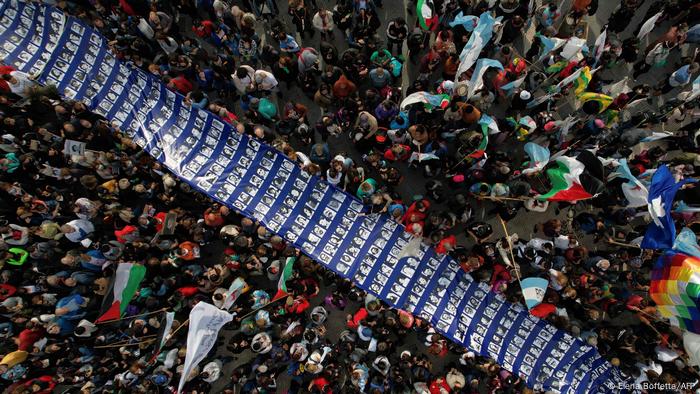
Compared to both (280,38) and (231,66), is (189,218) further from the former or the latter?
(280,38)

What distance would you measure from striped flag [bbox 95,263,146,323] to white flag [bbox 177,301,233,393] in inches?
70.1

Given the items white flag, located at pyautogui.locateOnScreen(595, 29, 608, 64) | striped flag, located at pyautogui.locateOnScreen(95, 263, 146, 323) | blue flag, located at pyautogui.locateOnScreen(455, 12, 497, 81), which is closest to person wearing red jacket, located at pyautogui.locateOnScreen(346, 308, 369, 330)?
striped flag, located at pyautogui.locateOnScreen(95, 263, 146, 323)

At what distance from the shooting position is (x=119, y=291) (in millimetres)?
Result: 8414

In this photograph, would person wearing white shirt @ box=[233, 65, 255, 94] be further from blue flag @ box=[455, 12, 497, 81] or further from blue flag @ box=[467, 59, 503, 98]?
blue flag @ box=[467, 59, 503, 98]

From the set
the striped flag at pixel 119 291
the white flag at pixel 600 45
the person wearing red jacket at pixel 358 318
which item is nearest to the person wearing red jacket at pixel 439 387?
the person wearing red jacket at pixel 358 318

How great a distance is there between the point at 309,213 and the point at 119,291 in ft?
14.7

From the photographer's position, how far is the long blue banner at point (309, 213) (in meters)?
8.95

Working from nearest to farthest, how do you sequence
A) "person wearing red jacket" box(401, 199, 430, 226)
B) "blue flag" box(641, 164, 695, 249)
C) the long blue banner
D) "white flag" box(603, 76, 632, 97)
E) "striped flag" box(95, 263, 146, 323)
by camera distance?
"blue flag" box(641, 164, 695, 249)
"striped flag" box(95, 263, 146, 323)
the long blue banner
"person wearing red jacket" box(401, 199, 430, 226)
"white flag" box(603, 76, 632, 97)

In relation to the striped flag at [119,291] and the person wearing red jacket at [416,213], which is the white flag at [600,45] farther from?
the striped flag at [119,291]

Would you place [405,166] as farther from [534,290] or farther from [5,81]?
[5,81]

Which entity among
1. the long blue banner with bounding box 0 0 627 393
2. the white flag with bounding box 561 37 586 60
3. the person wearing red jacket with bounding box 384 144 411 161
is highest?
the white flag with bounding box 561 37 586 60

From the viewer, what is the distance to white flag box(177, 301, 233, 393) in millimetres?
7824

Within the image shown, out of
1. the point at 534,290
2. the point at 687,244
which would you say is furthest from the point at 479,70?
the point at 687,244

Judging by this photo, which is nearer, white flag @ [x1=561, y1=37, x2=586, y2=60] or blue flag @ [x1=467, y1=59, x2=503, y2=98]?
blue flag @ [x1=467, y1=59, x2=503, y2=98]
